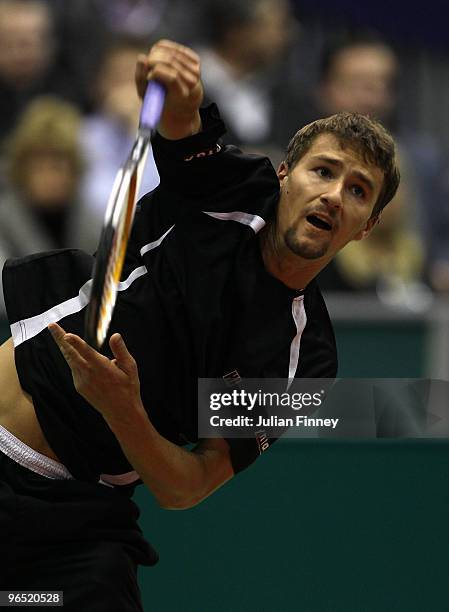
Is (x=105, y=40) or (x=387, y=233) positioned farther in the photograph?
(x=105, y=40)

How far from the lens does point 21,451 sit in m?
2.72

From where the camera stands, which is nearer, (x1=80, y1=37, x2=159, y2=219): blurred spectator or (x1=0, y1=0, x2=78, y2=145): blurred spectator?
(x1=80, y1=37, x2=159, y2=219): blurred spectator

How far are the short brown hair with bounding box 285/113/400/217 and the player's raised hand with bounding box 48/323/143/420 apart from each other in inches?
25.9

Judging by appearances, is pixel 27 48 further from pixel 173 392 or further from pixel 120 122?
pixel 173 392

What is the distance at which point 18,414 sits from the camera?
2721 millimetres

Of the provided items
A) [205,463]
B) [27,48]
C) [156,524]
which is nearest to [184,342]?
[205,463]

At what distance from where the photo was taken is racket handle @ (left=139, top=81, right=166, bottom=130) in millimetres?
2229

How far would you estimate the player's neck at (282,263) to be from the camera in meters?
2.67

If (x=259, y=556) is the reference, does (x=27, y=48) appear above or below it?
above

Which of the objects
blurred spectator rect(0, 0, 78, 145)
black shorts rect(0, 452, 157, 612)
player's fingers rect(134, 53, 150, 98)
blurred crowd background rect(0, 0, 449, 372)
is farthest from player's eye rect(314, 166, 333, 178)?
blurred spectator rect(0, 0, 78, 145)

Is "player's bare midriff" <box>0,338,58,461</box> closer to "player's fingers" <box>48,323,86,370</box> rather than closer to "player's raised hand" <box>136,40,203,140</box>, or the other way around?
"player's fingers" <box>48,323,86,370</box>

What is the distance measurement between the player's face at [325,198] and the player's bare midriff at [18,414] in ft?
2.23

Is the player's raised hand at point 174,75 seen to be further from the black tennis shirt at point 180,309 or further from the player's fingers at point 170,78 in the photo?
the black tennis shirt at point 180,309

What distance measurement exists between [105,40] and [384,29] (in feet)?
4.81
